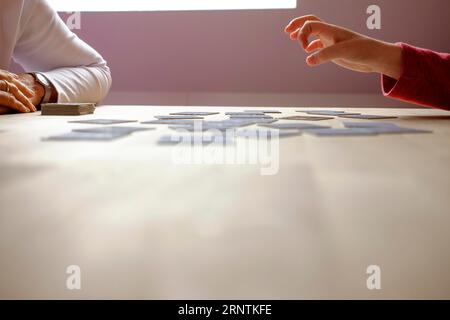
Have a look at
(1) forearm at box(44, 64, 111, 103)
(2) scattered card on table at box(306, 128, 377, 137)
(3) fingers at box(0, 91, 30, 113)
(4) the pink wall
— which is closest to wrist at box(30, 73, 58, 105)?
(1) forearm at box(44, 64, 111, 103)

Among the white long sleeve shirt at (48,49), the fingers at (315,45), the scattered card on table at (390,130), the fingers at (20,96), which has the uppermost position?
the white long sleeve shirt at (48,49)

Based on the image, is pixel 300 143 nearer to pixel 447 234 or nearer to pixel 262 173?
pixel 262 173

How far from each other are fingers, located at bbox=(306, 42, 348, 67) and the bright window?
4.97ft

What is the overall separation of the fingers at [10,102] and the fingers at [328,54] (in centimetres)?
61

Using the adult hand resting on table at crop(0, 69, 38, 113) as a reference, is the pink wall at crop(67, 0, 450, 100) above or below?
above

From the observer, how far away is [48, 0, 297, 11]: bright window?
2.41m

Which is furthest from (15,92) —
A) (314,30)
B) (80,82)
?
(314,30)

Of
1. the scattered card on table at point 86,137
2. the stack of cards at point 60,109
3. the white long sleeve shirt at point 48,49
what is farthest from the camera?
the white long sleeve shirt at point 48,49

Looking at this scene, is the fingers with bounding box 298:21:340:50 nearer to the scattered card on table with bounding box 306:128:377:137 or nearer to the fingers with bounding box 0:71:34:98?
the scattered card on table with bounding box 306:128:377:137

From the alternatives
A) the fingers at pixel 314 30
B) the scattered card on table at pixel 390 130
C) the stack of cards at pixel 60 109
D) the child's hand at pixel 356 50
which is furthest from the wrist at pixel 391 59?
the stack of cards at pixel 60 109

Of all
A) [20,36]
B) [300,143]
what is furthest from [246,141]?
[20,36]

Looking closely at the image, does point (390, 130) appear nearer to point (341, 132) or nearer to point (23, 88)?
point (341, 132)

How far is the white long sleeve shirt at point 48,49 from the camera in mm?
1281

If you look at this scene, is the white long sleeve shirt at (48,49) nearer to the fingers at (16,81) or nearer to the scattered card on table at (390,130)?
the fingers at (16,81)
